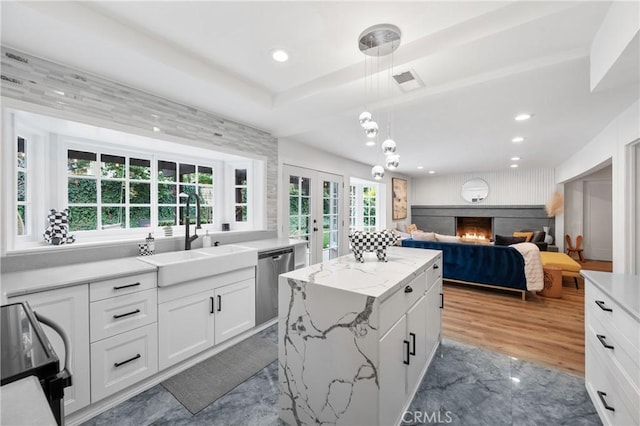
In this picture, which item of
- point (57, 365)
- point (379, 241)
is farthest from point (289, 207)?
point (57, 365)

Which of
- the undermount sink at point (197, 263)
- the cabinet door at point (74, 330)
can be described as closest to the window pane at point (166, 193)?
the undermount sink at point (197, 263)

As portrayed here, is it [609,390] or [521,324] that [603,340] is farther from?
[521,324]

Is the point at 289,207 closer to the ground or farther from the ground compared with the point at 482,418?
farther from the ground

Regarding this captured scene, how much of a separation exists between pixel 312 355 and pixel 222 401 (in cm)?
85

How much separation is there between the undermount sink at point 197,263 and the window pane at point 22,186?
91 cm

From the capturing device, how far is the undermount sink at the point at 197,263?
1.98m

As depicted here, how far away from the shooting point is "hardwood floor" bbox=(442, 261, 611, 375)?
2387 mm

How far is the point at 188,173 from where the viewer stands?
121 inches

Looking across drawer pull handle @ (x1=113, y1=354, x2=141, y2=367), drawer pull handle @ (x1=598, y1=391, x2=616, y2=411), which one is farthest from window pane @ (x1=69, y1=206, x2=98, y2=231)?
drawer pull handle @ (x1=598, y1=391, x2=616, y2=411)

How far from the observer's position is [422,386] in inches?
76.6

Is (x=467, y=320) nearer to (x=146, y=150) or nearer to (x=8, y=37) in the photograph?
(x=146, y=150)

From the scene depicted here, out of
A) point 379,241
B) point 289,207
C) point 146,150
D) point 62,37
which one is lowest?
point 379,241

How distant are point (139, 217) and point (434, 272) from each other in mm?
2828
